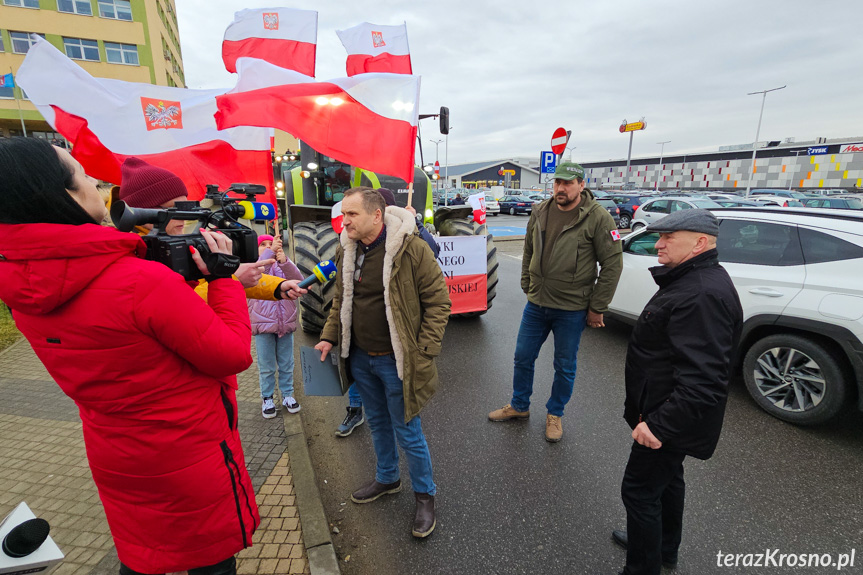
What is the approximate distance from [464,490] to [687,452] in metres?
1.46

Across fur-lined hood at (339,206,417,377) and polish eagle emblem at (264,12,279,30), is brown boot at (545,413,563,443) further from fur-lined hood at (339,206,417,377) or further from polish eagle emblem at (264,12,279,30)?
polish eagle emblem at (264,12,279,30)

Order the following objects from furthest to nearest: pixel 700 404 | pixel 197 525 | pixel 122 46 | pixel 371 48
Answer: pixel 122 46
pixel 371 48
pixel 700 404
pixel 197 525

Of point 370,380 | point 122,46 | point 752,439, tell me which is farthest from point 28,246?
point 122,46

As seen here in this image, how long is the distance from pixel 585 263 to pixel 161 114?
5073mm

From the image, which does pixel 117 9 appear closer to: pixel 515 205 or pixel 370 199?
pixel 515 205

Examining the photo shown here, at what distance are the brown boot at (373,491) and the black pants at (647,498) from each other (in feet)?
4.61

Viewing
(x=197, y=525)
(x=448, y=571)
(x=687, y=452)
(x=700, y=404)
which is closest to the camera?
(x=197, y=525)

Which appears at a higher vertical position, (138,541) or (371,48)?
(371,48)

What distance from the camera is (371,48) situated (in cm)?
838

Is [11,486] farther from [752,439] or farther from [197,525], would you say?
[752,439]

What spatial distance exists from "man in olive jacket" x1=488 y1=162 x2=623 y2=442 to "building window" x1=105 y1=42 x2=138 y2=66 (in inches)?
1455

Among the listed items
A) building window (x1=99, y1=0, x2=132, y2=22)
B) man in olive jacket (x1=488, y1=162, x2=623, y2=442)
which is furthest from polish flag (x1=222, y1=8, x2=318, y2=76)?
building window (x1=99, y1=0, x2=132, y2=22)

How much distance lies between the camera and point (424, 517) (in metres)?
2.43

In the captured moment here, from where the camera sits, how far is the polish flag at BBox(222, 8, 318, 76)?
7.44 meters
